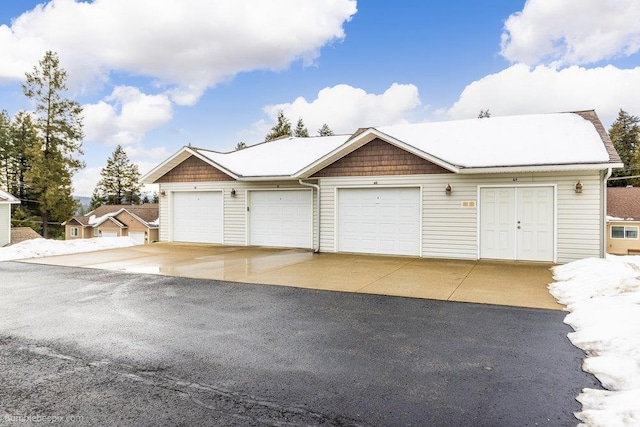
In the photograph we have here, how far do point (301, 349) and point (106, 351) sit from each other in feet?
6.24

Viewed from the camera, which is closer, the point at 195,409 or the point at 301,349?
the point at 195,409

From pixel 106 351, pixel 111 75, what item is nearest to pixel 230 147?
pixel 111 75

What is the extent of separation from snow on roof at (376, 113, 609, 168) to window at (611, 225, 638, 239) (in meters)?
15.2

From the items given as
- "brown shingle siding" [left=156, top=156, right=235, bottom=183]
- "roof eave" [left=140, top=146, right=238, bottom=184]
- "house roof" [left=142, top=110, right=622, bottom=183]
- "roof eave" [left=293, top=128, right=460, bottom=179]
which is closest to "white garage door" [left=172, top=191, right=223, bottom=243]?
"brown shingle siding" [left=156, top=156, right=235, bottom=183]

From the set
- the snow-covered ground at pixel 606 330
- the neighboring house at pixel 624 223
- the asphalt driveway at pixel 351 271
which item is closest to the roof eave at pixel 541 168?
the snow-covered ground at pixel 606 330

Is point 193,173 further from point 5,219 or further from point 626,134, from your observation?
point 626,134

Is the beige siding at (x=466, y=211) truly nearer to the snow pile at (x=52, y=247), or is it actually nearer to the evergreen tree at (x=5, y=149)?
the snow pile at (x=52, y=247)

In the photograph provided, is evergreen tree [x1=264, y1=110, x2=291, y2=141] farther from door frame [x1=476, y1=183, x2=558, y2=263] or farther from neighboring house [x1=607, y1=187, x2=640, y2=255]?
door frame [x1=476, y1=183, x2=558, y2=263]

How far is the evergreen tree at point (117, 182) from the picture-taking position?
48.4m

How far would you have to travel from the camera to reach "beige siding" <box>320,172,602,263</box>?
934cm

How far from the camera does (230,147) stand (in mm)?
48688

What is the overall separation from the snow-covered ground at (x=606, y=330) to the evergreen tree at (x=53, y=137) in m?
33.5

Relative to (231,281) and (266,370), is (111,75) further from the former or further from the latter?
(266,370)

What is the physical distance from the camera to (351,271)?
8.54 m
